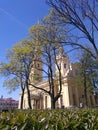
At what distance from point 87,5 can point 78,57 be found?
24220 millimetres

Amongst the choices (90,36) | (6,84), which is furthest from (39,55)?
(90,36)

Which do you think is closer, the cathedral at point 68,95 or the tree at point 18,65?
the tree at point 18,65

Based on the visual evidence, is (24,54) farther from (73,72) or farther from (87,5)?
(73,72)

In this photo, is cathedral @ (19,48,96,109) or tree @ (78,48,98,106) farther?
cathedral @ (19,48,96,109)

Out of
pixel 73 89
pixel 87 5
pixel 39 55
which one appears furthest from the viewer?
pixel 73 89

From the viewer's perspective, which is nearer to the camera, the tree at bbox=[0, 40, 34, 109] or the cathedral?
the tree at bbox=[0, 40, 34, 109]

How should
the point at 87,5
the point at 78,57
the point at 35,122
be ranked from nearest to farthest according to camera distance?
the point at 35,122 < the point at 87,5 < the point at 78,57

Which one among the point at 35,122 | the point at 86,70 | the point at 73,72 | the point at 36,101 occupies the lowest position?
the point at 35,122

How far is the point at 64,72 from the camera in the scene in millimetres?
58812

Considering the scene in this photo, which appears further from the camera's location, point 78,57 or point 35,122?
point 78,57

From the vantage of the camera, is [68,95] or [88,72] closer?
[88,72]

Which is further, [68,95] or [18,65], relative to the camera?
[68,95]

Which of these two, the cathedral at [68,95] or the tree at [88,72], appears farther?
the cathedral at [68,95]

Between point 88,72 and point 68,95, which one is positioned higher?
point 88,72
